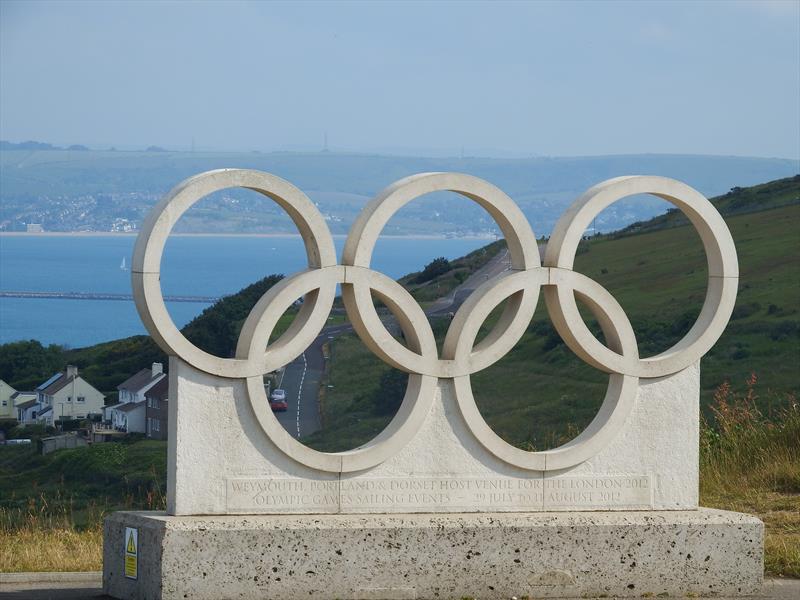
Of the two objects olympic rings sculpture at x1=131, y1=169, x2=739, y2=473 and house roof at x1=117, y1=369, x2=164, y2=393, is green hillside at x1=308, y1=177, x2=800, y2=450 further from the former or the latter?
olympic rings sculpture at x1=131, y1=169, x2=739, y2=473

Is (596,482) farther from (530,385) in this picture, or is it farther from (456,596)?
(530,385)

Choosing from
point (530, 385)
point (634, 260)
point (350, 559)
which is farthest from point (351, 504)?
point (634, 260)

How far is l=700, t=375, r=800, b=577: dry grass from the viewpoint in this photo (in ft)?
44.2

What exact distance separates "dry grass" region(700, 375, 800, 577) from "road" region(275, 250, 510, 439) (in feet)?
94.1

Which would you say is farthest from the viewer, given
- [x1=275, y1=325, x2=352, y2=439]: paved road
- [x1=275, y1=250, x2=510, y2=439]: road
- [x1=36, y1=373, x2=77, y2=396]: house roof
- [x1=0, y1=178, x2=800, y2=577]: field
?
[x1=36, y1=373, x2=77, y2=396]: house roof

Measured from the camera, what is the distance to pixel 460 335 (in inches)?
420

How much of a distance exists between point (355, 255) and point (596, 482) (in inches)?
106

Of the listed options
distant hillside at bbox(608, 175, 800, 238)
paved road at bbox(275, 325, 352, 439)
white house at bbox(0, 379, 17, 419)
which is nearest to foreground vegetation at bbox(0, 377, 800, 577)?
paved road at bbox(275, 325, 352, 439)

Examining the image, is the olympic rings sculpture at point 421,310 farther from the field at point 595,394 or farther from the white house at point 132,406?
the white house at point 132,406

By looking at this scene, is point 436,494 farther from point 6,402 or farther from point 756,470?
point 6,402

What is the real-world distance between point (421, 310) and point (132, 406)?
4294 cm

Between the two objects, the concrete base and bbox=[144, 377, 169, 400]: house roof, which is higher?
the concrete base

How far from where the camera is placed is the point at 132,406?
52281 millimetres

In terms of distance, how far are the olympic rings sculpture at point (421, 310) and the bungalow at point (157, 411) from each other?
112ft
